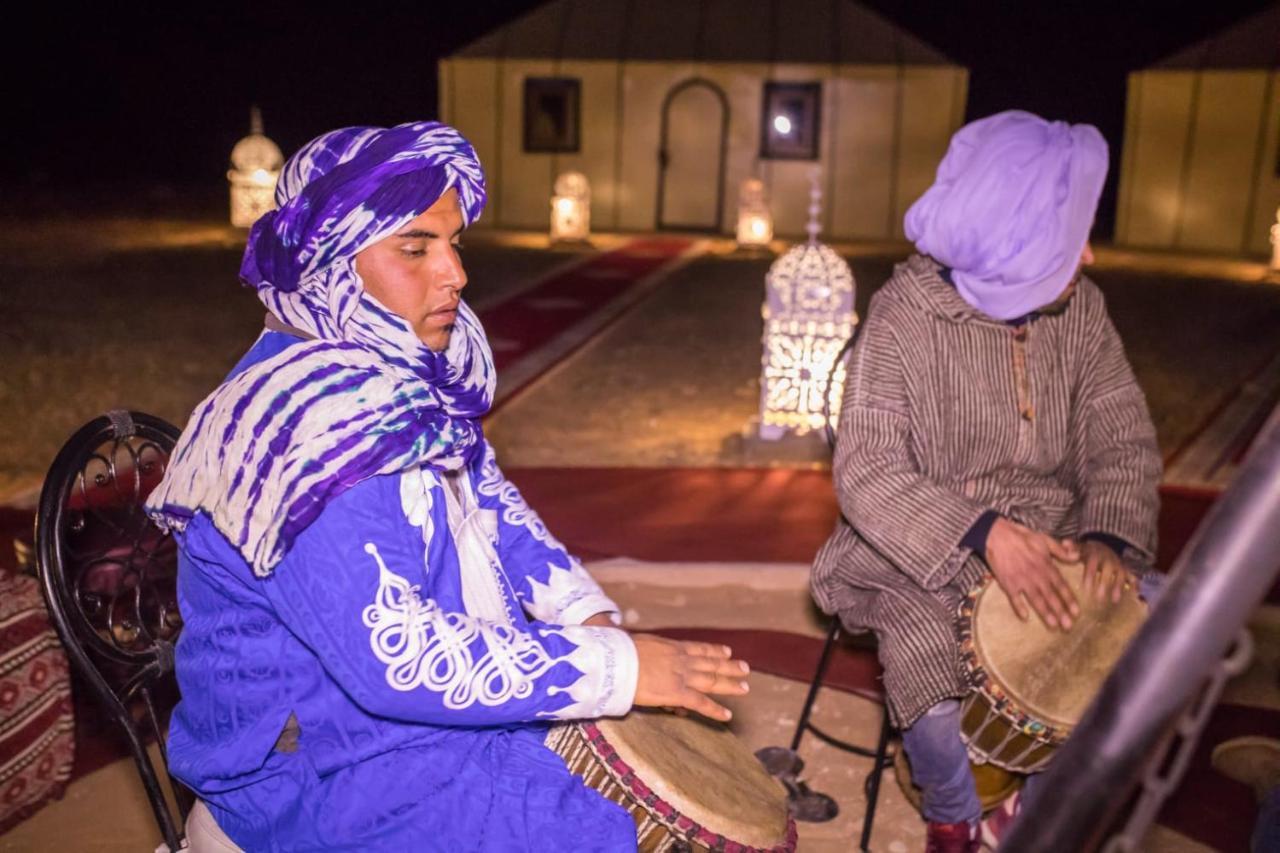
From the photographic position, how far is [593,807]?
5.83 ft

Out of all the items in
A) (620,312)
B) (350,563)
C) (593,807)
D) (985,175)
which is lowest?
(620,312)

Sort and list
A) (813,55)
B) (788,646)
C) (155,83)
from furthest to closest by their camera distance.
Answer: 1. (155,83)
2. (813,55)
3. (788,646)

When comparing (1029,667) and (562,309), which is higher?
(1029,667)

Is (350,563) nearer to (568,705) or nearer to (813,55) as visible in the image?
(568,705)

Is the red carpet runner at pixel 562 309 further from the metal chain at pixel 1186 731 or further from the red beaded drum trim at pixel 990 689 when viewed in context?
the metal chain at pixel 1186 731

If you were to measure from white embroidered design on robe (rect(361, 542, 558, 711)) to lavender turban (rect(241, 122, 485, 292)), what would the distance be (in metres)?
0.42

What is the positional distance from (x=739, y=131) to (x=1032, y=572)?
16.4 metres

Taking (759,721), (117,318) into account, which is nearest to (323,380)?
(759,721)

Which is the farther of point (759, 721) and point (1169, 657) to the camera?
point (759, 721)

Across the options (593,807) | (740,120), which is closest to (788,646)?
(593,807)

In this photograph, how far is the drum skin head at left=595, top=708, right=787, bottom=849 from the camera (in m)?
1.77

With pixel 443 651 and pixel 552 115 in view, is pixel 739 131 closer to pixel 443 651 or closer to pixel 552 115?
pixel 552 115

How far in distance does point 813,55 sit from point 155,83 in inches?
763

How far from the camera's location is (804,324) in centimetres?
647
